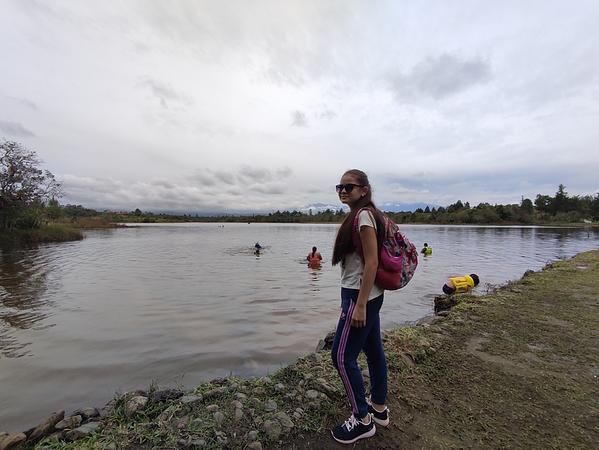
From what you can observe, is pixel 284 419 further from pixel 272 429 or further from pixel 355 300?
pixel 355 300

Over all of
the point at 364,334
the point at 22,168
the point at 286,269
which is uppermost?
the point at 22,168

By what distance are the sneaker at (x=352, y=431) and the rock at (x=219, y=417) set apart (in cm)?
105

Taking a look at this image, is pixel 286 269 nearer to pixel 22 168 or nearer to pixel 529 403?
pixel 529 403

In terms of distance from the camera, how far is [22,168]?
3091cm

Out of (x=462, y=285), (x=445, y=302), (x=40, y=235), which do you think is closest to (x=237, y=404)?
(x=445, y=302)

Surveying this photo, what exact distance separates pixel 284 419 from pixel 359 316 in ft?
4.39

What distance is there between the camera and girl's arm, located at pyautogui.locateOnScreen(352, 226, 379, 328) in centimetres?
264

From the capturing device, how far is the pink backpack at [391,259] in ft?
9.11

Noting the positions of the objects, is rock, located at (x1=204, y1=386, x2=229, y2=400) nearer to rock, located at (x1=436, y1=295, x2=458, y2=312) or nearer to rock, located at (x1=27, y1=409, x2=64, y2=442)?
rock, located at (x1=27, y1=409, x2=64, y2=442)

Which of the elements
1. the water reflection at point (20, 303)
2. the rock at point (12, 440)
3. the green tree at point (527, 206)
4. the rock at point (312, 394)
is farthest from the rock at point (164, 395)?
the green tree at point (527, 206)

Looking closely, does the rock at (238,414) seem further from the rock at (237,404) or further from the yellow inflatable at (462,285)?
the yellow inflatable at (462,285)

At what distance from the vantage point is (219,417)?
3094mm

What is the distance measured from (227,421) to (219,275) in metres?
13.1

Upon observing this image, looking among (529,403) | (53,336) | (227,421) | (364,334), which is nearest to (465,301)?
(529,403)
